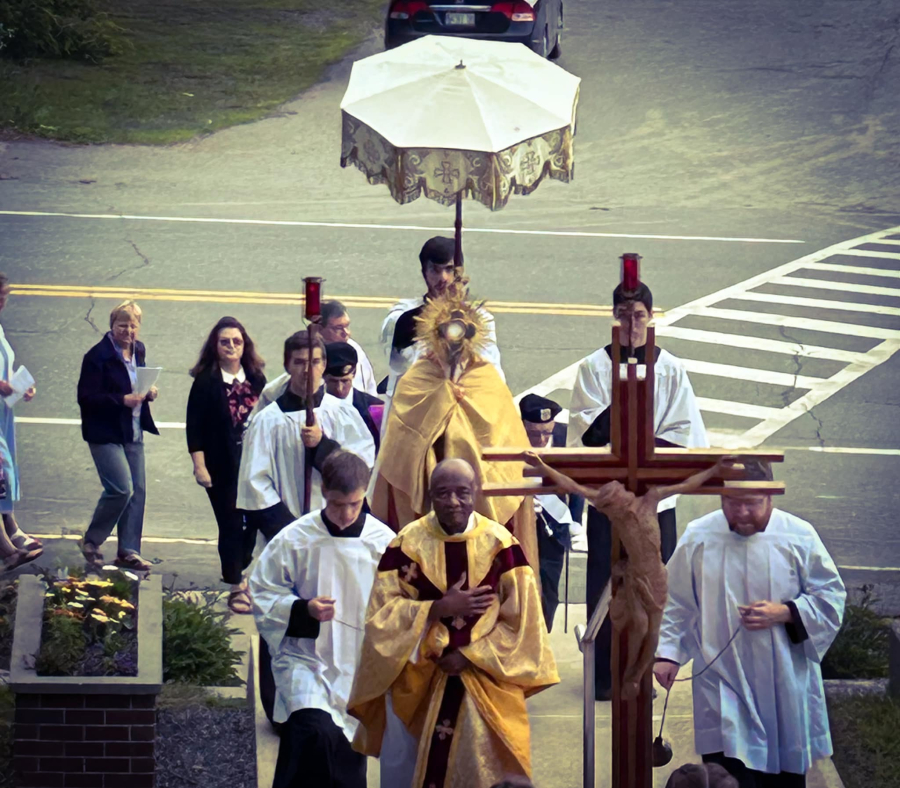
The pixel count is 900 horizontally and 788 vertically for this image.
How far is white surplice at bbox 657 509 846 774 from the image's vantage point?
26.3 ft

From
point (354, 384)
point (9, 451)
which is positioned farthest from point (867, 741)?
point (9, 451)

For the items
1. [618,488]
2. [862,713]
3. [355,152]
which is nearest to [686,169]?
[355,152]

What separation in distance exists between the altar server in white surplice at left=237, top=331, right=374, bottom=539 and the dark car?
12609mm

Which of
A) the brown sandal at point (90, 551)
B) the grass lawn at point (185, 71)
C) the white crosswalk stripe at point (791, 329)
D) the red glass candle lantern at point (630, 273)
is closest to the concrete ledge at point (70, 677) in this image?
the brown sandal at point (90, 551)

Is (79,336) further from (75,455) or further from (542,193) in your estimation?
(542,193)

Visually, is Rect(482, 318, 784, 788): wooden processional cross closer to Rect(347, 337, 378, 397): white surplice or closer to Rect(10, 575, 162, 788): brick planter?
Rect(10, 575, 162, 788): brick planter

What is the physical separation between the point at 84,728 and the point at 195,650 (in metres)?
1.41

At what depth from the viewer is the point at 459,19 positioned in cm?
2183

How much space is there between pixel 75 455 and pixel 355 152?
4262mm

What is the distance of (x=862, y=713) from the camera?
9211 millimetres

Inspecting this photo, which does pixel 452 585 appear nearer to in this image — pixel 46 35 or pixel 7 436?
pixel 7 436

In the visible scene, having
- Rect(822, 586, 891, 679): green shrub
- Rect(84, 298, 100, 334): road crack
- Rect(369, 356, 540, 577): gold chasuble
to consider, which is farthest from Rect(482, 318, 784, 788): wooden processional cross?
Rect(84, 298, 100, 334): road crack

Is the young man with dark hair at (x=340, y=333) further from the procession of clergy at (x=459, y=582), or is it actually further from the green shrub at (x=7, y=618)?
the green shrub at (x=7, y=618)

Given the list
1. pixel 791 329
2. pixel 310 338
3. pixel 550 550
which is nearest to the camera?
pixel 310 338
